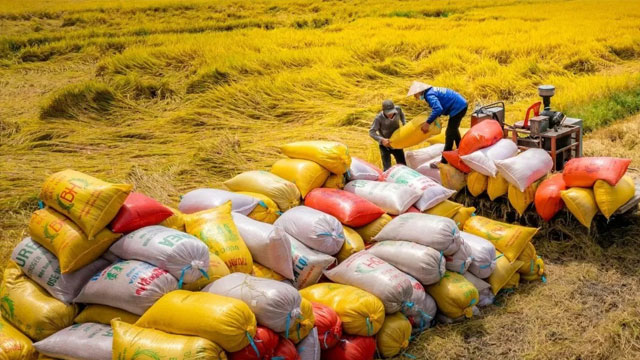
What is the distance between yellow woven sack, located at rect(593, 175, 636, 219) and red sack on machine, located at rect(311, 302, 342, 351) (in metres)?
2.36

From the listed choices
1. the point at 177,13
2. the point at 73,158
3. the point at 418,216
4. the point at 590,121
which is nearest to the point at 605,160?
the point at 418,216

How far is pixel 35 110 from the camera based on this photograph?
A: 9.38 meters

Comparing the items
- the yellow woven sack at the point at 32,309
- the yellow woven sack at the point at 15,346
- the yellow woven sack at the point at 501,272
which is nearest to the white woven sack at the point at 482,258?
the yellow woven sack at the point at 501,272

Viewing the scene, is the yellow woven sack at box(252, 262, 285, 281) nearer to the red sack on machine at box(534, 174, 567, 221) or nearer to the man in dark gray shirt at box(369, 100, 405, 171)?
the red sack on machine at box(534, 174, 567, 221)

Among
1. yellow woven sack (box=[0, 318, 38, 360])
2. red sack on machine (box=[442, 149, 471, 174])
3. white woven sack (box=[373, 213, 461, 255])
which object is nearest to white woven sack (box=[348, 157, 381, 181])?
red sack on machine (box=[442, 149, 471, 174])

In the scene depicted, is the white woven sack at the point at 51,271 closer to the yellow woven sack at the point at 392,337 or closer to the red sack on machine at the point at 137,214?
the red sack on machine at the point at 137,214

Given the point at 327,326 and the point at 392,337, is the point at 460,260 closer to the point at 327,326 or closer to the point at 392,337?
the point at 392,337

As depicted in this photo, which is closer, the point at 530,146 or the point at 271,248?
the point at 271,248

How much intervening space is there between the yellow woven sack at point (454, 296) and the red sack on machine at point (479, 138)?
162 centimetres

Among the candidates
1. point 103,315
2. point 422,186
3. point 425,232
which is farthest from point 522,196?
point 103,315

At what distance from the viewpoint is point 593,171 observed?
4.70m

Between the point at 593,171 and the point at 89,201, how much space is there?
11.5ft

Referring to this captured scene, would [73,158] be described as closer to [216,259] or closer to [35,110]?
[35,110]

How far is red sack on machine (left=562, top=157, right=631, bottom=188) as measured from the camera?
4.66 metres
